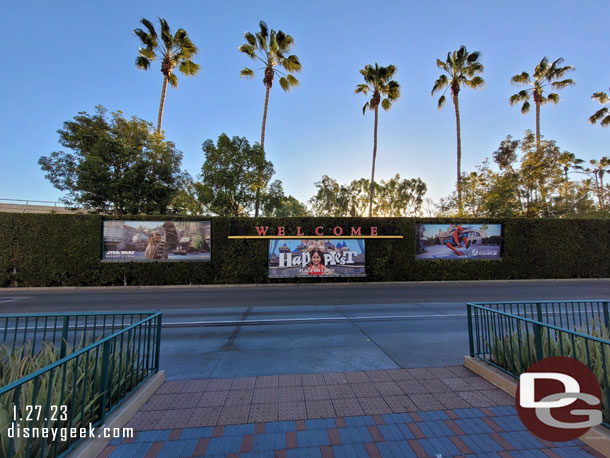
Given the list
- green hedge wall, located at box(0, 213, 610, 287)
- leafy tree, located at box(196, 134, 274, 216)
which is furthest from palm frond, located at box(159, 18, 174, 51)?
green hedge wall, located at box(0, 213, 610, 287)

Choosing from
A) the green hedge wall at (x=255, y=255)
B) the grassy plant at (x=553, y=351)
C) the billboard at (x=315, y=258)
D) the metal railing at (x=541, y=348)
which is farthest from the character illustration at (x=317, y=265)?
the grassy plant at (x=553, y=351)

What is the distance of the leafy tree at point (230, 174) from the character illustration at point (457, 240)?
12033 millimetres

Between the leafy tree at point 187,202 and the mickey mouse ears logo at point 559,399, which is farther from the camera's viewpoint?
the leafy tree at point 187,202

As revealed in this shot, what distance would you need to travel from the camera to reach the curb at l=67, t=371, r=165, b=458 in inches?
86.7

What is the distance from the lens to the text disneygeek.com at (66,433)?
186cm

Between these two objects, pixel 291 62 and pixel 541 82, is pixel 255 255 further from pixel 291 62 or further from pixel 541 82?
pixel 541 82

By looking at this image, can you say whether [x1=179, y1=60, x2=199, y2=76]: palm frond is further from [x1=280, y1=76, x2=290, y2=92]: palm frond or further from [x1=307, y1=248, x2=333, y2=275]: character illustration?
[x1=307, y1=248, x2=333, y2=275]: character illustration

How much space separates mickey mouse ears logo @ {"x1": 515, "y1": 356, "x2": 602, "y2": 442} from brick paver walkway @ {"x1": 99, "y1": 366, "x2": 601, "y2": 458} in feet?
0.41

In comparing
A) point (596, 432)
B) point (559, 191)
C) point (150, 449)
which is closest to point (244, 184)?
point (150, 449)

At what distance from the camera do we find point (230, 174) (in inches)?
602

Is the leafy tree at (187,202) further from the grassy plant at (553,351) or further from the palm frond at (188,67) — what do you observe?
the grassy plant at (553,351)

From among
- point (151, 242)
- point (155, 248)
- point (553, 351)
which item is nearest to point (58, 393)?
point (553, 351)

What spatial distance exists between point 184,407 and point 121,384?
78 centimetres

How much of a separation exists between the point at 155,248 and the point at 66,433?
13.5 meters
